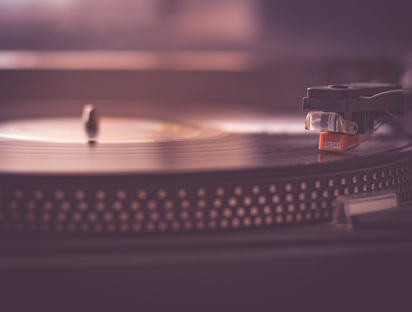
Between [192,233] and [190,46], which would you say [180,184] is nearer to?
[192,233]

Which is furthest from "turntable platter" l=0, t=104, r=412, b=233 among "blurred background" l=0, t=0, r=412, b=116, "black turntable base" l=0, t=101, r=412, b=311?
"blurred background" l=0, t=0, r=412, b=116

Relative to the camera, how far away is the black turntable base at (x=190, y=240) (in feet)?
2.59

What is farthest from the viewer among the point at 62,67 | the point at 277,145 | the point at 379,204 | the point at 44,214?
the point at 62,67

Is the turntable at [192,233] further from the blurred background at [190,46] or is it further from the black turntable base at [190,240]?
the blurred background at [190,46]

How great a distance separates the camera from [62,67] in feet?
9.64

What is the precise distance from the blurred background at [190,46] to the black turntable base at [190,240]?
6.56 feet

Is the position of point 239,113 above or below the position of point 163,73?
below

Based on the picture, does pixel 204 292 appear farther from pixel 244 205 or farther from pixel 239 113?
pixel 239 113

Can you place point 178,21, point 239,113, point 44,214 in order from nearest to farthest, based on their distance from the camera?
point 44,214 < point 239,113 < point 178,21

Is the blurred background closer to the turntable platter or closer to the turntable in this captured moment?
the turntable platter

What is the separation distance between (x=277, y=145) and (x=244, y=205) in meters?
0.34

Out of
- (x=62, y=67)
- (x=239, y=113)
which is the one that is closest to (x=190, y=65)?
(x=62, y=67)

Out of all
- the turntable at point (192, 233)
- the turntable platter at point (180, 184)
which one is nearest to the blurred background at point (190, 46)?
the turntable platter at point (180, 184)

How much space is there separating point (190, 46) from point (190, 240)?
2733 millimetres
